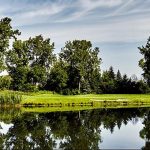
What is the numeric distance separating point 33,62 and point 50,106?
52255mm

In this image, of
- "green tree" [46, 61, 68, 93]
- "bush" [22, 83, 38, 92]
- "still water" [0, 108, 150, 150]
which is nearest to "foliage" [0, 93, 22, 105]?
"still water" [0, 108, 150, 150]

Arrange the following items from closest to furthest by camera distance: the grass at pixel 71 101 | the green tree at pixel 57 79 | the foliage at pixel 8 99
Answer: the foliage at pixel 8 99 < the grass at pixel 71 101 < the green tree at pixel 57 79

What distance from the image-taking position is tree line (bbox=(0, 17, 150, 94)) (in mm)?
127050

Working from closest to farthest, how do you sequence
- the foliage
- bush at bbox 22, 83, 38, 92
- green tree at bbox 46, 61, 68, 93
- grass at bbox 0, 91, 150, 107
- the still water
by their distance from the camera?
the still water → the foliage → grass at bbox 0, 91, 150, 107 → bush at bbox 22, 83, 38, 92 → green tree at bbox 46, 61, 68, 93

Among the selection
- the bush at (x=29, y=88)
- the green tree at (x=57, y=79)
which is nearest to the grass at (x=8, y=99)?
the bush at (x=29, y=88)

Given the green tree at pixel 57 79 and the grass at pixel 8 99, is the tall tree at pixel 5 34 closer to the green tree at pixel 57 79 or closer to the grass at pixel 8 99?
the grass at pixel 8 99

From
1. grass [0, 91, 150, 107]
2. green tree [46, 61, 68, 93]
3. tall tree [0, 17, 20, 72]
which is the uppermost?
tall tree [0, 17, 20, 72]

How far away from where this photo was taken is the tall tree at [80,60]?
441 feet

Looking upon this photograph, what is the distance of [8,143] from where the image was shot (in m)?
33.7

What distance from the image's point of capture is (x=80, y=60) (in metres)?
134

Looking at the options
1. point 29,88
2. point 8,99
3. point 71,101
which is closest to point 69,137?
point 8,99

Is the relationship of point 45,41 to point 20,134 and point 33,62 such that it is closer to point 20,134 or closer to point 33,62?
point 33,62

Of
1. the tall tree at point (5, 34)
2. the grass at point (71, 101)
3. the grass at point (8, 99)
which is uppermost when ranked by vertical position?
the tall tree at point (5, 34)

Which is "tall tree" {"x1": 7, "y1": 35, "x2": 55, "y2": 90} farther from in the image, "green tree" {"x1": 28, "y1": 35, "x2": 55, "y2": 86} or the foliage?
the foliage
